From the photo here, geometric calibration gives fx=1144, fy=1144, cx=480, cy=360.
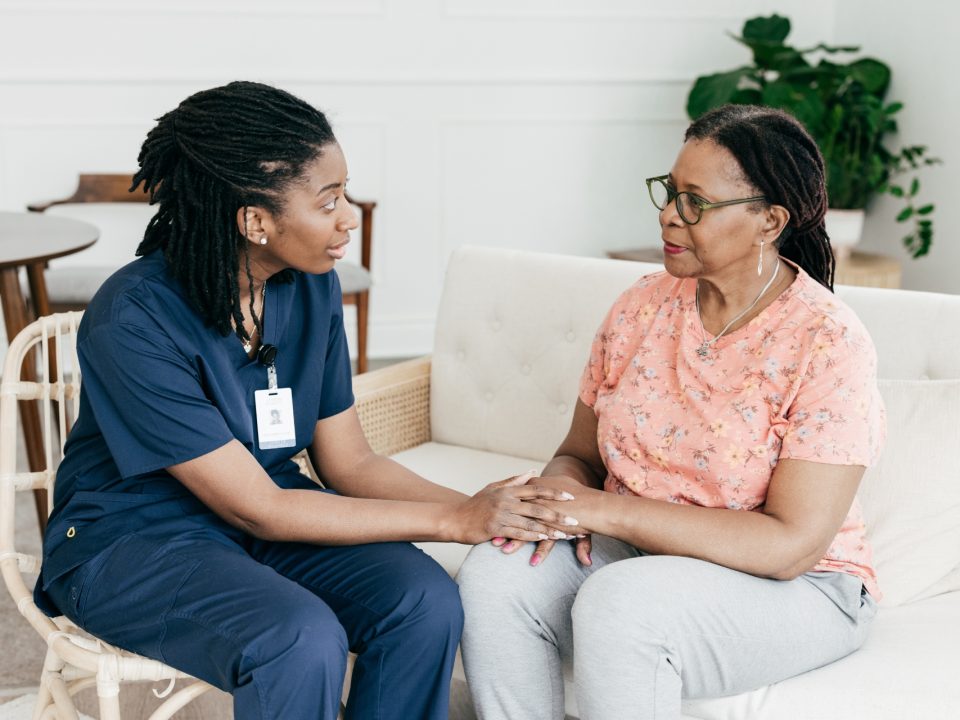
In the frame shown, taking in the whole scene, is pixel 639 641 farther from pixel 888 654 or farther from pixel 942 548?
pixel 942 548

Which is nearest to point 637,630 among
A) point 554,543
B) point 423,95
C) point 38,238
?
point 554,543

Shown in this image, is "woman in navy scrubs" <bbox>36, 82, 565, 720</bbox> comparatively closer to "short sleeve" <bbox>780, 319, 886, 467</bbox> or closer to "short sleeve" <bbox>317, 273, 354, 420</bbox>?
"short sleeve" <bbox>317, 273, 354, 420</bbox>

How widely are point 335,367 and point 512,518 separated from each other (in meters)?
0.37

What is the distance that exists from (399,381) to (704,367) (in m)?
0.85

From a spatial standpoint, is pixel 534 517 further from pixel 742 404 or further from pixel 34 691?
pixel 34 691

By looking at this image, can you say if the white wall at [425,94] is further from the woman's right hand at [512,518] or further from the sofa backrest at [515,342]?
the woman's right hand at [512,518]

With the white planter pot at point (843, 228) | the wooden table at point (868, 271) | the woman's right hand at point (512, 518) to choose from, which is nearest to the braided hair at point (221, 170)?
the woman's right hand at point (512, 518)

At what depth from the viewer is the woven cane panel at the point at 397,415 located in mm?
2236

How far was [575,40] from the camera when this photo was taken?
4.40 meters

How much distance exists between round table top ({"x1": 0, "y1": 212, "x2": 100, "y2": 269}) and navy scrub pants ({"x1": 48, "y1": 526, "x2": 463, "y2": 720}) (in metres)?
1.15

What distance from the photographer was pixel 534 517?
1.60 m

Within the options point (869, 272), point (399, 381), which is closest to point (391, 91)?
point (869, 272)

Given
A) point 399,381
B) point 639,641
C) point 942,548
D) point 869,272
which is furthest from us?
point 869,272

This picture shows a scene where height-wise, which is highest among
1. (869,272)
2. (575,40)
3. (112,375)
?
(575,40)
